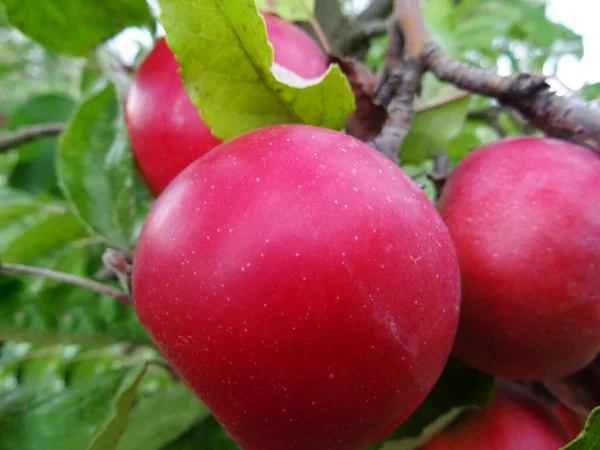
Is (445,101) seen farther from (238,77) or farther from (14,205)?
(14,205)

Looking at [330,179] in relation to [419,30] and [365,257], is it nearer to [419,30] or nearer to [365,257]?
[365,257]

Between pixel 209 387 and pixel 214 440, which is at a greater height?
pixel 209 387

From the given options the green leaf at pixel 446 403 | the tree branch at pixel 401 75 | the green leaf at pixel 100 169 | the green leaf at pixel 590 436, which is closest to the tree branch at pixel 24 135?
the green leaf at pixel 100 169

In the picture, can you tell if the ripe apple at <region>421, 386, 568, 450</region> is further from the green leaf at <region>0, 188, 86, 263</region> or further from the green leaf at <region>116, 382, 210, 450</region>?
the green leaf at <region>0, 188, 86, 263</region>

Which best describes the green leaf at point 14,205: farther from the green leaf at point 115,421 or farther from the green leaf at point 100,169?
the green leaf at point 115,421

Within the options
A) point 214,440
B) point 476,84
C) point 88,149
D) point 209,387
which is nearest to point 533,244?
point 476,84

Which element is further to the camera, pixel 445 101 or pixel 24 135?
pixel 24 135

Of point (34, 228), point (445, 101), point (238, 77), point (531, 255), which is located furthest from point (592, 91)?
point (34, 228)
